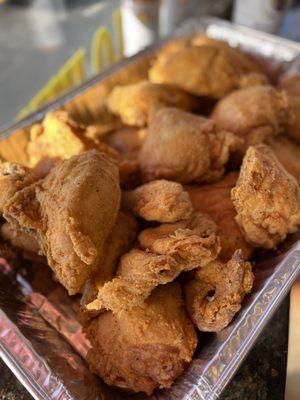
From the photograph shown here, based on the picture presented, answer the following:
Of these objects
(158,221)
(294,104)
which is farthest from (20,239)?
(294,104)

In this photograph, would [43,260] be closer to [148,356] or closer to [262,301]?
[148,356]

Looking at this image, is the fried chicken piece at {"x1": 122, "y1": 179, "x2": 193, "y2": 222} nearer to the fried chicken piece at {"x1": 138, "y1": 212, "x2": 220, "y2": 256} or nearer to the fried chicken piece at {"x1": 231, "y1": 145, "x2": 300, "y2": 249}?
the fried chicken piece at {"x1": 138, "y1": 212, "x2": 220, "y2": 256}

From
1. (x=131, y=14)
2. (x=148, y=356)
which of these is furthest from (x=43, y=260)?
(x=131, y=14)

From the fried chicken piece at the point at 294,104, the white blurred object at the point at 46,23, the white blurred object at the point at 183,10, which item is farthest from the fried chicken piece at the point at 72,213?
the white blurred object at the point at 46,23

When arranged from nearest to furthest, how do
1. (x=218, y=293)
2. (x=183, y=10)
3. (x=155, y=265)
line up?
(x=155, y=265) < (x=218, y=293) < (x=183, y=10)

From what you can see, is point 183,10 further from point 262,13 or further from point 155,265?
point 155,265

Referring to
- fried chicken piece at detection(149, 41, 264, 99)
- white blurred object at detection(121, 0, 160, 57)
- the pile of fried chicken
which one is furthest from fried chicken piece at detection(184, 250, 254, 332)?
white blurred object at detection(121, 0, 160, 57)
